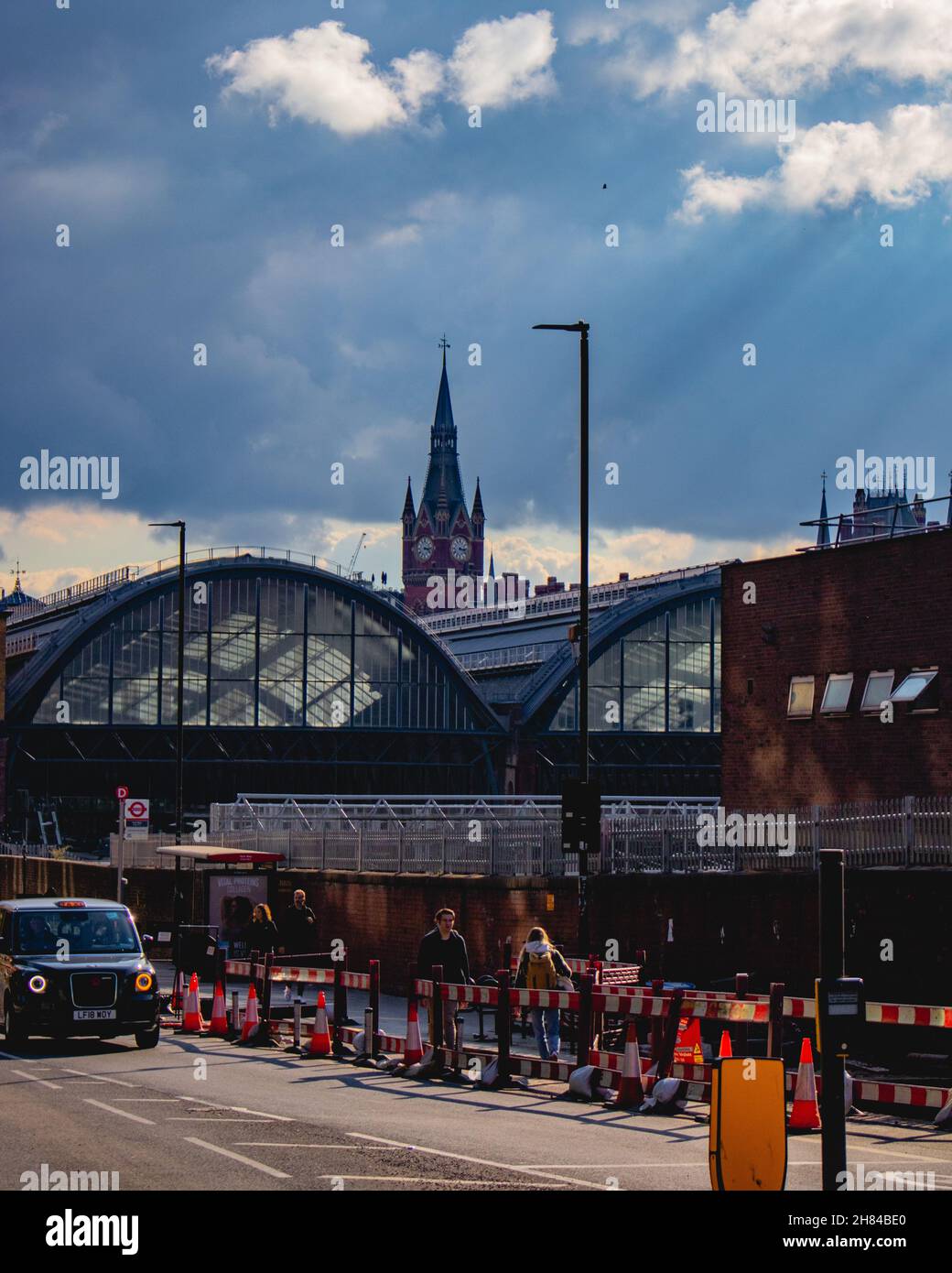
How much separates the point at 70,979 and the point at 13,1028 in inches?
42.1

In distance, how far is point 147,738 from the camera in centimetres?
8044

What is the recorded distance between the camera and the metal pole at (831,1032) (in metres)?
12.2

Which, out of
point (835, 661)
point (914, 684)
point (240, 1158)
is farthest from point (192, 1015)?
point (835, 661)

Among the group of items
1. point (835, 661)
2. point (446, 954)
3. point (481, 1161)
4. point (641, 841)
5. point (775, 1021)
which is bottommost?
point (481, 1161)

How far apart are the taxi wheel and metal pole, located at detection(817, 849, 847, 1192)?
1439cm

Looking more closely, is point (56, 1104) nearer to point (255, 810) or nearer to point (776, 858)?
point (776, 858)

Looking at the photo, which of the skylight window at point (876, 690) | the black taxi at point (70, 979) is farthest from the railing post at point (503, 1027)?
the skylight window at point (876, 690)

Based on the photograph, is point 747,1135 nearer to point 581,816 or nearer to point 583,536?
point 581,816

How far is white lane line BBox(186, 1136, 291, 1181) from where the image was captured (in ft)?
44.9

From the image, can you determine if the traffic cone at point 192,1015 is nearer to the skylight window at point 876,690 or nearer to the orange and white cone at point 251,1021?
the orange and white cone at point 251,1021

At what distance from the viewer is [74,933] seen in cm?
2559

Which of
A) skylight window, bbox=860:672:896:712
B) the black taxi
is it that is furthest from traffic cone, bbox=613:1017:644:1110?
skylight window, bbox=860:672:896:712

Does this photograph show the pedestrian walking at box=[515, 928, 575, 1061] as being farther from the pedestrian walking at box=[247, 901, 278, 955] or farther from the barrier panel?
the pedestrian walking at box=[247, 901, 278, 955]
